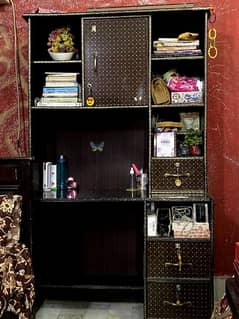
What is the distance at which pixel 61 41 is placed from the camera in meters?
2.85

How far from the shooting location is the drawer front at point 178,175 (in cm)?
276

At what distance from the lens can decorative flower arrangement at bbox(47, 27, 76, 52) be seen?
9.34 feet

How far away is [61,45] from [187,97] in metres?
0.90

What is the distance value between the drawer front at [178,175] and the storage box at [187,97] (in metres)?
0.37

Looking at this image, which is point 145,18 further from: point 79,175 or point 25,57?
point 79,175

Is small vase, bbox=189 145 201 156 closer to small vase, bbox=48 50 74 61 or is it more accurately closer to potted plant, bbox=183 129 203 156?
potted plant, bbox=183 129 203 156

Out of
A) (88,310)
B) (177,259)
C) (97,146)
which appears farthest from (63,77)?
(88,310)

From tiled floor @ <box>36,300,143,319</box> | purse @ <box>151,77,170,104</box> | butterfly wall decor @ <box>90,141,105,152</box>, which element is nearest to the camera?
purse @ <box>151,77,170,104</box>

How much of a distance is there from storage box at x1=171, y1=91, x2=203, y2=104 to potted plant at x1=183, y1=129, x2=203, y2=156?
205mm

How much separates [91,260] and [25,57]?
1.60 metres

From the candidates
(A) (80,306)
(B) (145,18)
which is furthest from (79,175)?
(B) (145,18)

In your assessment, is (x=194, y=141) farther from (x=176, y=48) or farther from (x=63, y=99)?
(x=63, y=99)

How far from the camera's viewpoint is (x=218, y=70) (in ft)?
10.1

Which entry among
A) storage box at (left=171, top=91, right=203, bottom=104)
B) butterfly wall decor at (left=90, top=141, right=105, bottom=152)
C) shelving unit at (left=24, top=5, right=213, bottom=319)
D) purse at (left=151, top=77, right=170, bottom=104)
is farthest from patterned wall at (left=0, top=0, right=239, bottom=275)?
butterfly wall decor at (left=90, top=141, right=105, bottom=152)
